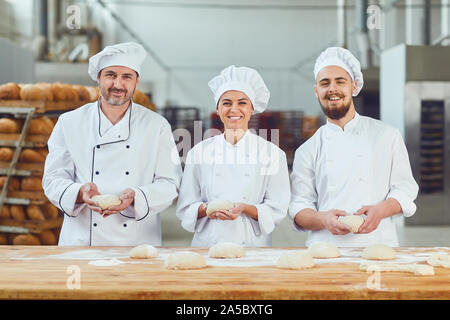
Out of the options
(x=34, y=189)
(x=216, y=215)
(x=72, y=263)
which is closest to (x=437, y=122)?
(x=34, y=189)

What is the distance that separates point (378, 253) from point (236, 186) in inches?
25.6

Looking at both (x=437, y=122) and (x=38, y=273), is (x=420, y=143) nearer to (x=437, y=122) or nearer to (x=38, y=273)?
(x=437, y=122)

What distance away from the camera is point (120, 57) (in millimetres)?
2168

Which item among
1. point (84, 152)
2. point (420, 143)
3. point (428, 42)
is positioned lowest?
point (84, 152)

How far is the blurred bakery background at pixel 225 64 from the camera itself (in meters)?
4.05

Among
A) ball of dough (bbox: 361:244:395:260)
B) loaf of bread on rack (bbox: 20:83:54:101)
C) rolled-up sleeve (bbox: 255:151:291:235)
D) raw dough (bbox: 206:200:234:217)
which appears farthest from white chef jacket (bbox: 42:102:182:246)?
loaf of bread on rack (bbox: 20:83:54:101)

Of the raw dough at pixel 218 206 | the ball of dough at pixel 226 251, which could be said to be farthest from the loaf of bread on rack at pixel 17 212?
the ball of dough at pixel 226 251

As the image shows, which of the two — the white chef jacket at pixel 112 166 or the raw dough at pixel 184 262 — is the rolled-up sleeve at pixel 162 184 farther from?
the raw dough at pixel 184 262

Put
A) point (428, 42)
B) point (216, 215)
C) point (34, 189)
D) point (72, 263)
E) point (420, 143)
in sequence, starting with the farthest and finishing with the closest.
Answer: point (428, 42)
point (420, 143)
point (34, 189)
point (216, 215)
point (72, 263)

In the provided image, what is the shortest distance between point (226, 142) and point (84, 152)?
591mm

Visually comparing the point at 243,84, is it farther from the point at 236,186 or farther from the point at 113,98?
the point at 113,98

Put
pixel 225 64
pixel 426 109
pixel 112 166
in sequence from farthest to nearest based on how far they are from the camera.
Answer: pixel 225 64 → pixel 426 109 → pixel 112 166

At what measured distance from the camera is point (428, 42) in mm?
6598

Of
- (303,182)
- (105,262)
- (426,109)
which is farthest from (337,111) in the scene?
(426,109)
